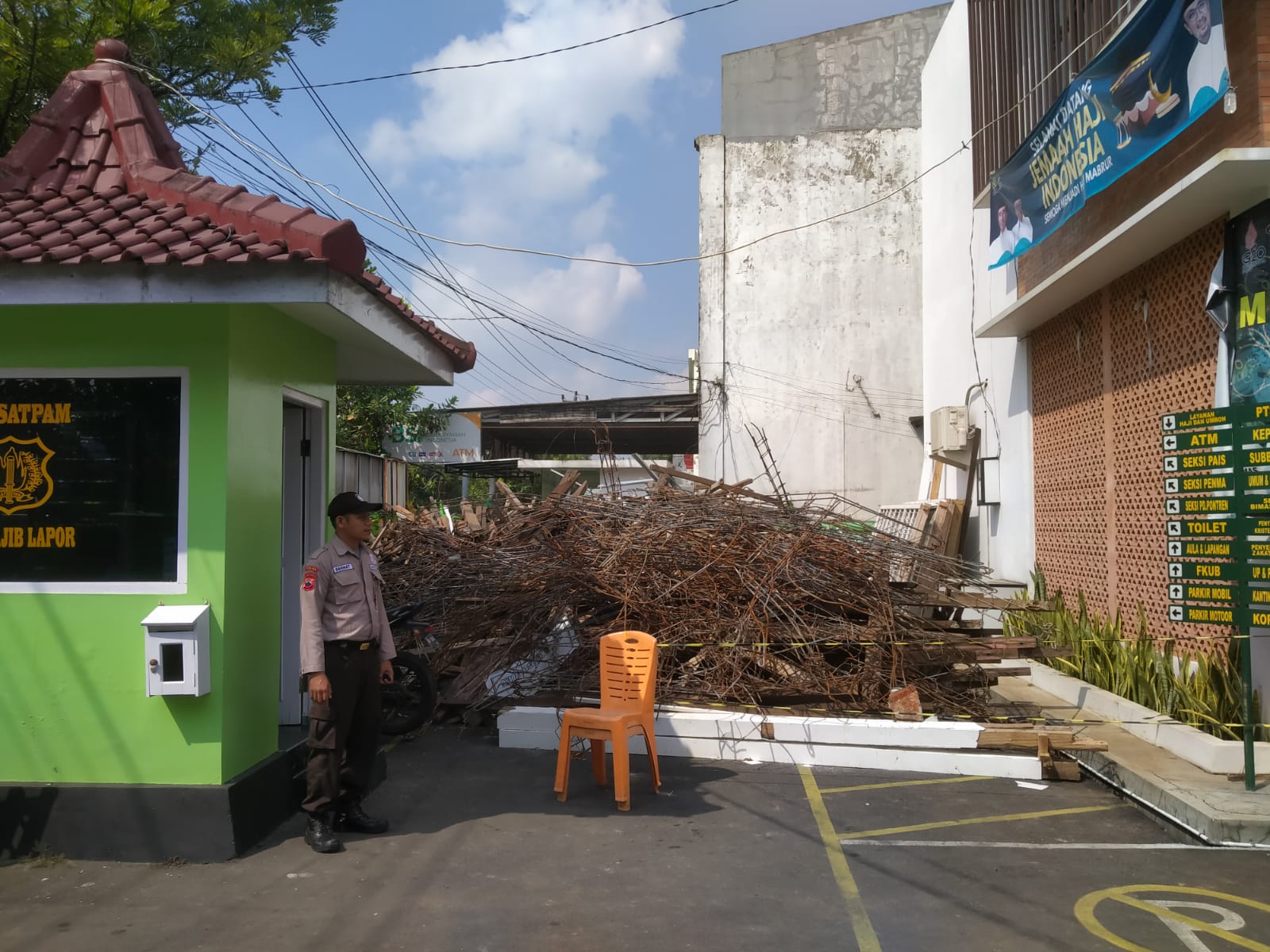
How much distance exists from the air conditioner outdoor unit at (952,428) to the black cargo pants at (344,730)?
11.2m

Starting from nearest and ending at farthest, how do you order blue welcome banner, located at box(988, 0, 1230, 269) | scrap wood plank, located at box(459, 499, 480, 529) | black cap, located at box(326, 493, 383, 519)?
black cap, located at box(326, 493, 383, 519) < blue welcome banner, located at box(988, 0, 1230, 269) < scrap wood plank, located at box(459, 499, 480, 529)

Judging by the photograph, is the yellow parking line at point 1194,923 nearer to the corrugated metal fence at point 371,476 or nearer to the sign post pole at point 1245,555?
the sign post pole at point 1245,555

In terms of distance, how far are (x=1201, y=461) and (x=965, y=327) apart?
9.20 m

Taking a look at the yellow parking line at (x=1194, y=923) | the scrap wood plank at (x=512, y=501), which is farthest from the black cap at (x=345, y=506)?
the scrap wood plank at (x=512, y=501)

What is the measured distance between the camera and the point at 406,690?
347 inches

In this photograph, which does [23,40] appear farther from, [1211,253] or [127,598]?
[1211,253]

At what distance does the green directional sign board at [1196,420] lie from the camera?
6598 millimetres

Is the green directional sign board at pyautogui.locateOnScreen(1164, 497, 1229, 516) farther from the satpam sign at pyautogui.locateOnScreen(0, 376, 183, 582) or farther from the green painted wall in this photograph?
the satpam sign at pyautogui.locateOnScreen(0, 376, 183, 582)

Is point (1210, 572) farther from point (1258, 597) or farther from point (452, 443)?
point (452, 443)

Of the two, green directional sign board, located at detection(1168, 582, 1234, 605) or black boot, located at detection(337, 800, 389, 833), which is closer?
black boot, located at detection(337, 800, 389, 833)

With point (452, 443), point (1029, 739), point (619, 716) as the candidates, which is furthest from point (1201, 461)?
point (452, 443)

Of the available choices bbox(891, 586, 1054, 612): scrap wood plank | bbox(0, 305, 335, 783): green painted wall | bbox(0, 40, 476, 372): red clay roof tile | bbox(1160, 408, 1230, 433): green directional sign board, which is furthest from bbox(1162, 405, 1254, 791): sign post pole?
bbox(0, 305, 335, 783): green painted wall

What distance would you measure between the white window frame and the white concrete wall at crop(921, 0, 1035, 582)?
10467 millimetres

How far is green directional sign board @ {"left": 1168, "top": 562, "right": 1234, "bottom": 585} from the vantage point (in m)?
6.61
